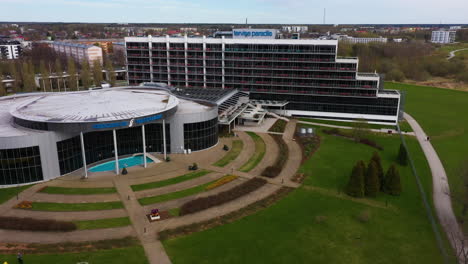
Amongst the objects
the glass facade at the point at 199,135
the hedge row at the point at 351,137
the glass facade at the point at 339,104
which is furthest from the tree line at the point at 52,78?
the hedge row at the point at 351,137

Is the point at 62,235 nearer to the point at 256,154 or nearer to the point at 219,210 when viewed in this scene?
the point at 219,210

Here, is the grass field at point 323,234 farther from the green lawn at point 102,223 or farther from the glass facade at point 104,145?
the glass facade at point 104,145

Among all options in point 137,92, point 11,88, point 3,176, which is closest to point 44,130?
point 3,176

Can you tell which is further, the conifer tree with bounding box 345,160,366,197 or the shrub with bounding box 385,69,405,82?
the shrub with bounding box 385,69,405,82

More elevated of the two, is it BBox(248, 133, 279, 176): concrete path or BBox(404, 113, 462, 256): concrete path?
BBox(248, 133, 279, 176): concrete path

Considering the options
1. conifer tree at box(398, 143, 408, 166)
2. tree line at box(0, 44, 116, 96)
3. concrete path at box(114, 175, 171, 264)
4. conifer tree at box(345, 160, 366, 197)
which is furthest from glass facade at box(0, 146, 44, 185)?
tree line at box(0, 44, 116, 96)

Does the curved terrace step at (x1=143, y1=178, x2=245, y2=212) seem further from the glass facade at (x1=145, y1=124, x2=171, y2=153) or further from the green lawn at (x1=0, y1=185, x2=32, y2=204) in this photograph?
the green lawn at (x1=0, y1=185, x2=32, y2=204)
